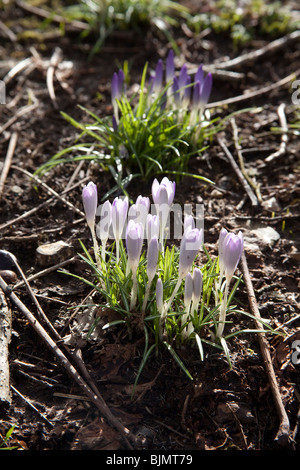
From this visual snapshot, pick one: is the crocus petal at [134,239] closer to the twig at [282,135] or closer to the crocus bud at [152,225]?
the crocus bud at [152,225]

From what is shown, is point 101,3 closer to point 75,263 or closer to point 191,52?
point 191,52

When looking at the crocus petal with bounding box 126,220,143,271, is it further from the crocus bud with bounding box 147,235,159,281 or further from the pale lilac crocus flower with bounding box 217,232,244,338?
the pale lilac crocus flower with bounding box 217,232,244,338

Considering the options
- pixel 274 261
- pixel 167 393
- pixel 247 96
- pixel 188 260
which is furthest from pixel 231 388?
pixel 247 96

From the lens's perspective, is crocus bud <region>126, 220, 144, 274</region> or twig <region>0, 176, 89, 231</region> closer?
crocus bud <region>126, 220, 144, 274</region>

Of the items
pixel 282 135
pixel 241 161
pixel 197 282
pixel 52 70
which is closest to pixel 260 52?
pixel 282 135

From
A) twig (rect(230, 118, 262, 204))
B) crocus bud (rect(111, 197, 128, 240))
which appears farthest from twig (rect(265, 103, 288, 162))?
crocus bud (rect(111, 197, 128, 240))

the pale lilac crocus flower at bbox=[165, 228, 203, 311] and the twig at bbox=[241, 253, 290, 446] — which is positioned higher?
the pale lilac crocus flower at bbox=[165, 228, 203, 311]
